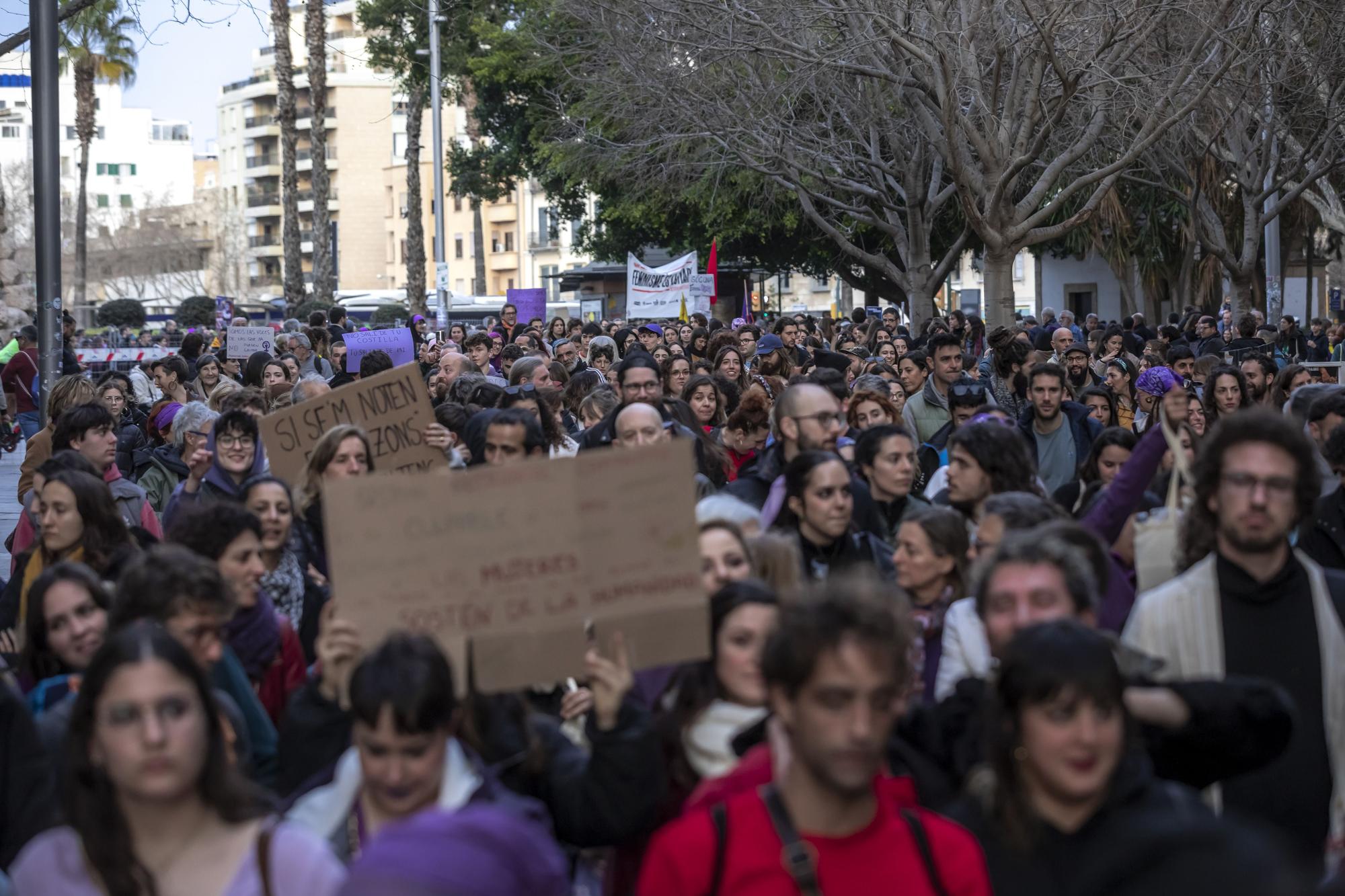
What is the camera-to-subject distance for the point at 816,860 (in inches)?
119

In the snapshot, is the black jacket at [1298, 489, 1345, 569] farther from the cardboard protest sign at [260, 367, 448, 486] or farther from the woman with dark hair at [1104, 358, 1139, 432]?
the woman with dark hair at [1104, 358, 1139, 432]

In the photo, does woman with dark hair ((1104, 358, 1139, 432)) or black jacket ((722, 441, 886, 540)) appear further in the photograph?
woman with dark hair ((1104, 358, 1139, 432))

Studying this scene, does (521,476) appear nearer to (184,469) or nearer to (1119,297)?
(184,469)

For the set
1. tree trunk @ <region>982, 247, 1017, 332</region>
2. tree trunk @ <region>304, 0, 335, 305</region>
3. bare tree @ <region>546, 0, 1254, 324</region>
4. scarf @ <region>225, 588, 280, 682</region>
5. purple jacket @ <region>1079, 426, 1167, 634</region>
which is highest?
tree trunk @ <region>304, 0, 335, 305</region>

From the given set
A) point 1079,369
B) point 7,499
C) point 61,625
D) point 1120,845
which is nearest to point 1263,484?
point 1120,845

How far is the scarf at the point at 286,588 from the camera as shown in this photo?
6.06m

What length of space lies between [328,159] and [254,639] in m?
94.5

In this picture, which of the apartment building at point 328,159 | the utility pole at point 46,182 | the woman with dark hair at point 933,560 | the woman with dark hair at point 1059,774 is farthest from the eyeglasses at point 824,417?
the apartment building at point 328,159

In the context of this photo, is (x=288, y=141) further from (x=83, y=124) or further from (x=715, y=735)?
(x=715, y=735)

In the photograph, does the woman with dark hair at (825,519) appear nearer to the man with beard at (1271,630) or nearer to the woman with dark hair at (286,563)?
the woman with dark hair at (286,563)

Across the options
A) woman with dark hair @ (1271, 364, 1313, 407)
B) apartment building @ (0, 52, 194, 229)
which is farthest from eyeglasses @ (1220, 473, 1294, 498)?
apartment building @ (0, 52, 194, 229)

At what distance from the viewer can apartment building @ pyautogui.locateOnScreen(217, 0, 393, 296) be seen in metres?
99.8

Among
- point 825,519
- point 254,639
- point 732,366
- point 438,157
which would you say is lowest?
point 254,639

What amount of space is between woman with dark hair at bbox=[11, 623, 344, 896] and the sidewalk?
7262mm
